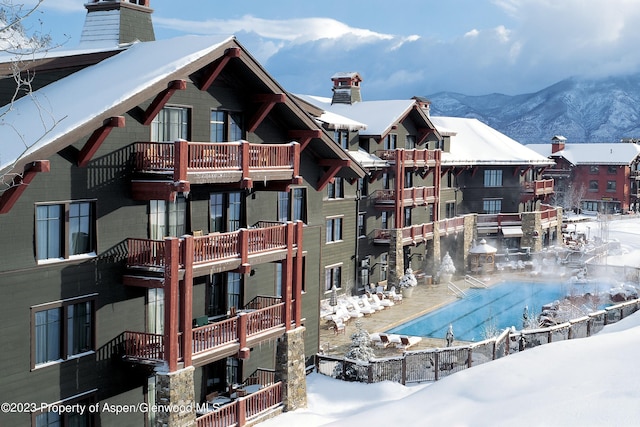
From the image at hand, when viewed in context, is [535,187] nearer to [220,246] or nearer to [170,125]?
[220,246]

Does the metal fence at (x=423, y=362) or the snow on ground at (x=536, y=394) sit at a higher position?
the snow on ground at (x=536, y=394)

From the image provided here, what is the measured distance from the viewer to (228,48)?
74.2 ft

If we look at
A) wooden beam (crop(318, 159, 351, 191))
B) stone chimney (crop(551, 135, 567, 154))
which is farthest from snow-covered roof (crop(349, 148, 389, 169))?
stone chimney (crop(551, 135, 567, 154))

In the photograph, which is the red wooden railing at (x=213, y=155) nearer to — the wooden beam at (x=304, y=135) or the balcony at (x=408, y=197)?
the wooden beam at (x=304, y=135)

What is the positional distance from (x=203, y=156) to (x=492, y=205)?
142ft

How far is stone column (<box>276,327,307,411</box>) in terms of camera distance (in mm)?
24631

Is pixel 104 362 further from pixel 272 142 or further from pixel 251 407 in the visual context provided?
pixel 272 142

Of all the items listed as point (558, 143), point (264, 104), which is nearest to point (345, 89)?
point (264, 104)

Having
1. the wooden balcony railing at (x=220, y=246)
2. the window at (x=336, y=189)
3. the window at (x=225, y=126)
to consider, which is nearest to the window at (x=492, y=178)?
the window at (x=336, y=189)

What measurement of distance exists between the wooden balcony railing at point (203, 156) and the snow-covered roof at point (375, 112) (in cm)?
2287

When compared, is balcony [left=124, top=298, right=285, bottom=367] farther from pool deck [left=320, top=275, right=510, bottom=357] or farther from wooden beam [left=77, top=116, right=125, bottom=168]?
pool deck [left=320, top=275, right=510, bottom=357]

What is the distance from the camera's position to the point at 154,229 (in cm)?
2188

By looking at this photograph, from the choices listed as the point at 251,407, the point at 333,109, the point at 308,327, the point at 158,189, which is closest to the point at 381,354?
the point at 308,327

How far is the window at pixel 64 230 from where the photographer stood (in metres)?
18.5
